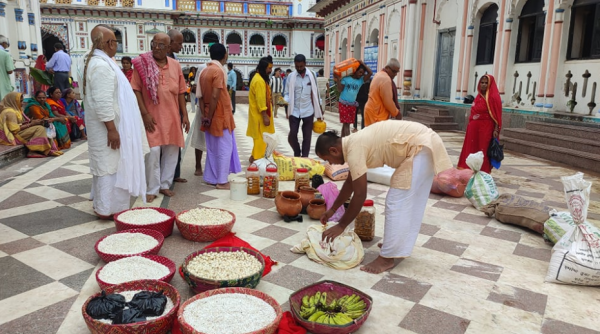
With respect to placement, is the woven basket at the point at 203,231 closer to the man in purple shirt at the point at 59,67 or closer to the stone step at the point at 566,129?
the stone step at the point at 566,129

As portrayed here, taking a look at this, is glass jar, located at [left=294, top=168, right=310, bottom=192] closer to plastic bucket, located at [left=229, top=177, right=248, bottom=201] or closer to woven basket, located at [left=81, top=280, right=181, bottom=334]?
plastic bucket, located at [left=229, top=177, right=248, bottom=201]

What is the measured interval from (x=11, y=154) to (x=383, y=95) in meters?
5.32

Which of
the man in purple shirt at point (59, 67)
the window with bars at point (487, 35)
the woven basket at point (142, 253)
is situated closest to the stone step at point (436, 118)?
the window with bars at point (487, 35)

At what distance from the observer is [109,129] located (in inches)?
140

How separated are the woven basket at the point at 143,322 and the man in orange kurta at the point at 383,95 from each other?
382 centimetres

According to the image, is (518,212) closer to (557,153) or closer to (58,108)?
(557,153)

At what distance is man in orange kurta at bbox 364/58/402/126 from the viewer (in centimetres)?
528

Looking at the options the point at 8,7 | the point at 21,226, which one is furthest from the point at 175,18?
the point at 21,226

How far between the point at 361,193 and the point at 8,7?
1290cm

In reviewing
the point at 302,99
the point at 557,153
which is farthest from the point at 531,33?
the point at 302,99

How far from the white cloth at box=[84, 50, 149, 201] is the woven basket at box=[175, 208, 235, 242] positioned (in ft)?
2.41

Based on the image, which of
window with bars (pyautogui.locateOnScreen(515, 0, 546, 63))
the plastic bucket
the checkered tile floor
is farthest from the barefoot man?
window with bars (pyautogui.locateOnScreen(515, 0, 546, 63))

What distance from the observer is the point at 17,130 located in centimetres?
656

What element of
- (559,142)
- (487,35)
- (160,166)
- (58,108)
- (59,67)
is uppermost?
(487,35)
